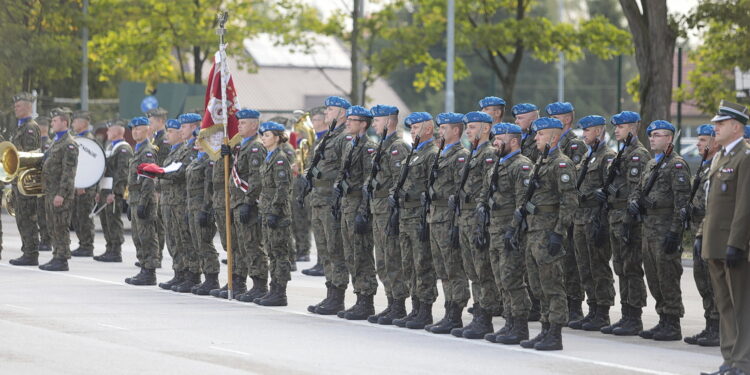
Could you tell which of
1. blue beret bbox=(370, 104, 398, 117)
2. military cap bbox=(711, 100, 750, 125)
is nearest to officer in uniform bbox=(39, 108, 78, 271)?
blue beret bbox=(370, 104, 398, 117)

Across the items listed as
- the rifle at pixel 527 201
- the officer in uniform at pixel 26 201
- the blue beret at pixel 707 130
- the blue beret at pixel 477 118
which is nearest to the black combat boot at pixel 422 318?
the rifle at pixel 527 201

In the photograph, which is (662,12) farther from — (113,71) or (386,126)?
(113,71)

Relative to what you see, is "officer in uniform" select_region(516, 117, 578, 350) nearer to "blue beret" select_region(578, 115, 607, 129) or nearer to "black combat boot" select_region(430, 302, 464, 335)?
"black combat boot" select_region(430, 302, 464, 335)

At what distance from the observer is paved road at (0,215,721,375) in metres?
10.3

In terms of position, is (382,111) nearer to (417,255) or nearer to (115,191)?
(417,255)

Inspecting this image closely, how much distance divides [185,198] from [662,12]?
9.94 metres

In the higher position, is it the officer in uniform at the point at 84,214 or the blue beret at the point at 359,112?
the blue beret at the point at 359,112

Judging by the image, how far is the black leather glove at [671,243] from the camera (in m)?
12.2

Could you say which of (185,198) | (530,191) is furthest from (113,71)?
(530,191)

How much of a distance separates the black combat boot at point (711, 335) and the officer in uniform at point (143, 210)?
7032mm

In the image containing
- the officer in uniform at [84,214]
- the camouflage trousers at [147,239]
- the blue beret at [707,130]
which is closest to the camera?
the blue beret at [707,130]

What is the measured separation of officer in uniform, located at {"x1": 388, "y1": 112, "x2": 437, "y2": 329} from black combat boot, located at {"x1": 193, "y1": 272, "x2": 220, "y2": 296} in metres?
3.25

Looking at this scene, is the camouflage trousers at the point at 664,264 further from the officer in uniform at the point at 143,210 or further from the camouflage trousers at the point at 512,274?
the officer in uniform at the point at 143,210

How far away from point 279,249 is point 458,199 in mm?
2910
